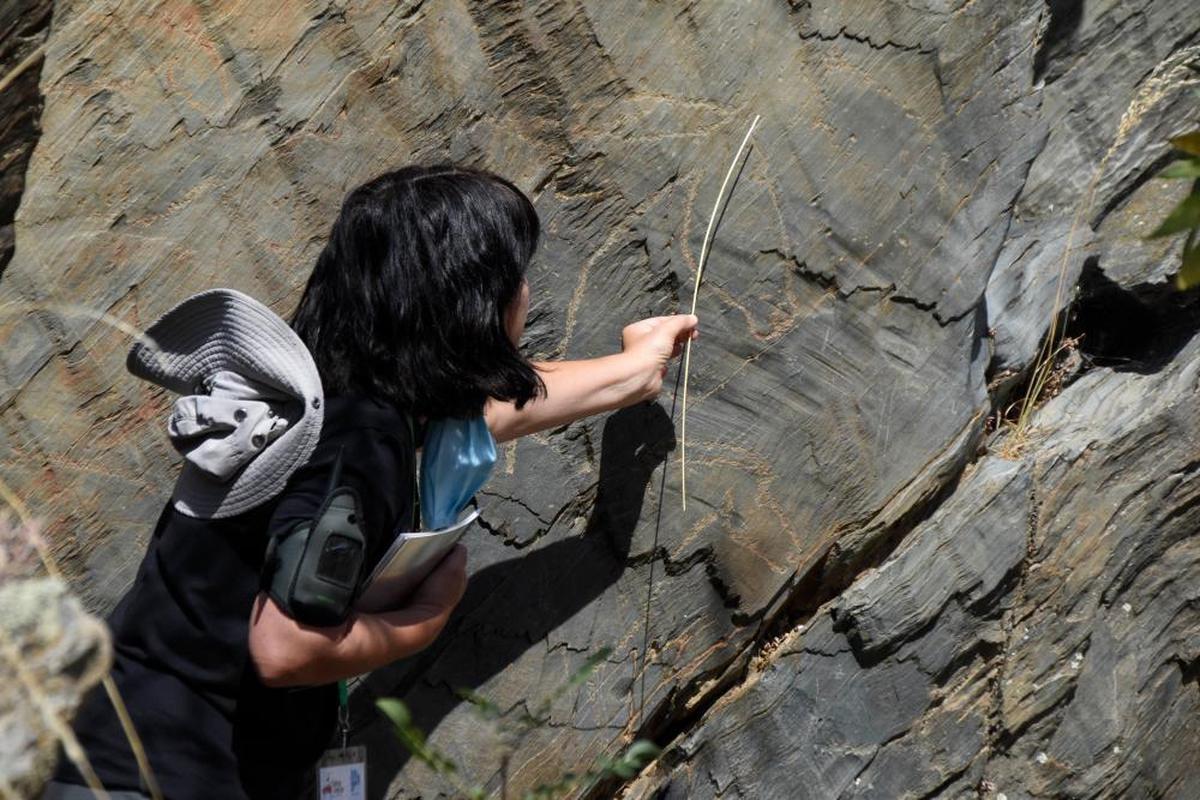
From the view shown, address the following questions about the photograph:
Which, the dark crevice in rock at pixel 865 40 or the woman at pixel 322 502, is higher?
the woman at pixel 322 502

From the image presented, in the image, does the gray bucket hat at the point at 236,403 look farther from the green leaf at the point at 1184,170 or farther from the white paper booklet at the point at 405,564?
the green leaf at the point at 1184,170

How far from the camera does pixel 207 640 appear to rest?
1984mm

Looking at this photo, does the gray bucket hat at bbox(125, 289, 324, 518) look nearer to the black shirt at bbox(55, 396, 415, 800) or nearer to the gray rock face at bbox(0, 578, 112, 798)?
the black shirt at bbox(55, 396, 415, 800)

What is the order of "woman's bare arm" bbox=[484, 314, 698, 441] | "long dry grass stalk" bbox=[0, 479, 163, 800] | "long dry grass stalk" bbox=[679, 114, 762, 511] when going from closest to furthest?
"long dry grass stalk" bbox=[0, 479, 163, 800] → "woman's bare arm" bbox=[484, 314, 698, 441] → "long dry grass stalk" bbox=[679, 114, 762, 511]

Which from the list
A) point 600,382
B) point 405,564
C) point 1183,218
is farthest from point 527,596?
point 1183,218

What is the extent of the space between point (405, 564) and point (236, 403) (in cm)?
38

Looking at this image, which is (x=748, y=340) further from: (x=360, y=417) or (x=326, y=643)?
(x=326, y=643)

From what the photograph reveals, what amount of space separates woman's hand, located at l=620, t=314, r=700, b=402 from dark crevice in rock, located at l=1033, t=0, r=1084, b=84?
5.13ft

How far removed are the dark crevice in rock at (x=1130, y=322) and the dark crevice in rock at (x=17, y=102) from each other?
2.74 metres

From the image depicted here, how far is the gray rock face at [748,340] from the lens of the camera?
271 cm

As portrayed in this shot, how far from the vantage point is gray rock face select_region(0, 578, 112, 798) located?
140cm

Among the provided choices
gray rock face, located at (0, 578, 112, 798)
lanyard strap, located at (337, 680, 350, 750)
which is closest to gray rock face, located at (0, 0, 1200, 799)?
lanyard strap, located at (337, 680, 350, 750)

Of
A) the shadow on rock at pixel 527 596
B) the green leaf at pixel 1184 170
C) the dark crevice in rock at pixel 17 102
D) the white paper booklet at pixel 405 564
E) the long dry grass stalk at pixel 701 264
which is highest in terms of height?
the dark crevice in rock at pixel 17 102

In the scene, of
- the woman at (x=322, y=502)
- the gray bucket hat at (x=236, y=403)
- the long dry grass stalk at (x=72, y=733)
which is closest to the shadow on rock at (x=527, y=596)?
the woman at (x=322, y=502)
